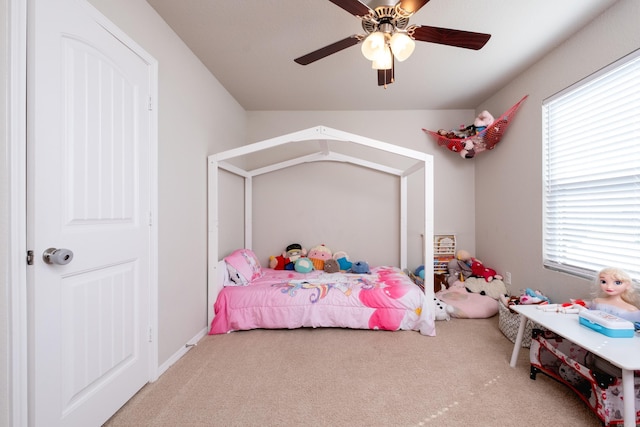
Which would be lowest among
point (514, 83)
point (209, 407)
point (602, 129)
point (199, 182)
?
point (209, 407)

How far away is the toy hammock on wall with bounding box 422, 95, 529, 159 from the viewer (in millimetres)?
2797

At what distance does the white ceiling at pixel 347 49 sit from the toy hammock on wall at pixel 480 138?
1.21ft

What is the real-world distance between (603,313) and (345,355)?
5.09 ft

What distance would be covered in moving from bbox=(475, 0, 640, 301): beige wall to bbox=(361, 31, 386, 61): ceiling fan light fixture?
1543mm

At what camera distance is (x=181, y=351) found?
6.89ft

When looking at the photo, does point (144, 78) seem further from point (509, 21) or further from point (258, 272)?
point (509, 21)

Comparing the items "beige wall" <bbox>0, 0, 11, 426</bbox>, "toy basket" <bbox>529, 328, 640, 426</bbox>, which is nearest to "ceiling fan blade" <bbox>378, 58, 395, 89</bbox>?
"beige wall" <bbox>0, 0, 11, 426</bbox>

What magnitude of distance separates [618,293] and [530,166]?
1.30 meters

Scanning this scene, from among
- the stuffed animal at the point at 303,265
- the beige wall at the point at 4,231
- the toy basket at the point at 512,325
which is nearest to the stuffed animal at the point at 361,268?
the stuffed animal at the point at 303,265

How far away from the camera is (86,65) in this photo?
4.20 feet

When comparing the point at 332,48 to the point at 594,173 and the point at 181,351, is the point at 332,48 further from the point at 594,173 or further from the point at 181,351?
the point at 181,351

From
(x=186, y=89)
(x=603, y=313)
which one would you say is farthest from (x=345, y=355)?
(x=186, y=89)

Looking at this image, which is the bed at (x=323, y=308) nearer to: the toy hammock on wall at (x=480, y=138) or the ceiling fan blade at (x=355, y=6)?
the toy hammock on wall at (x=480, y=138)

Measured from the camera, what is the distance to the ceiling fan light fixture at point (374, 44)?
152 centimetres
